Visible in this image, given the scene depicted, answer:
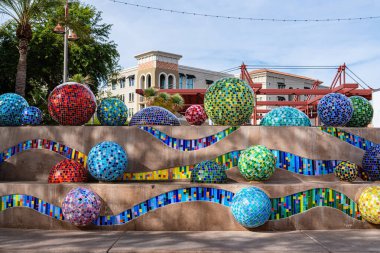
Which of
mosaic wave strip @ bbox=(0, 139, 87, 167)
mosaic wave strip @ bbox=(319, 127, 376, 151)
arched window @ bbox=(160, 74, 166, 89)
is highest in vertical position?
arched window @ bbox=(160, 74, 166, 89)

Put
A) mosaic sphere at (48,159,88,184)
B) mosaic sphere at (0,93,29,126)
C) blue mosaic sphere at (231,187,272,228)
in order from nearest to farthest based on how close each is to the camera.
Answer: blue mosaic sphere at (231,187,272,228) → mosaic sphere at (48,159,88,184) → mosaic sphere at (0,93,29,126)

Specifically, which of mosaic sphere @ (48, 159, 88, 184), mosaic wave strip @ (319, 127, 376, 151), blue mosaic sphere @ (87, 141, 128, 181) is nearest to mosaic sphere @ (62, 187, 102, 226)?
blue mosaic sphere @ (87, 141, 128, 181)

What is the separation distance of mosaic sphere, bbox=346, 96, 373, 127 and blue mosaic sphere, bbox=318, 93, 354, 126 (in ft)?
1.51

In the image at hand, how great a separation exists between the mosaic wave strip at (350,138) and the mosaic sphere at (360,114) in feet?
2.63

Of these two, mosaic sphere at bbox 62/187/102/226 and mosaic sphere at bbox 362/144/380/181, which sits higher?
mosaic sphere at bbox 362/144/380/181

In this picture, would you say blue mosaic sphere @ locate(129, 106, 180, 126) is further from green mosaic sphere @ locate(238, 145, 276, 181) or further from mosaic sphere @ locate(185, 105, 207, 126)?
green mosaic sphere @ locate(238, 145, 276, 181)

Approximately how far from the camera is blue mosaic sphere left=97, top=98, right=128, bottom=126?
8539mm

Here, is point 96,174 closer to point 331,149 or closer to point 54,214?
point 54,214

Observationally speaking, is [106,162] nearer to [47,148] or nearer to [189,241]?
[47,148]

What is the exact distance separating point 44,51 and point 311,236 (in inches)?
1108

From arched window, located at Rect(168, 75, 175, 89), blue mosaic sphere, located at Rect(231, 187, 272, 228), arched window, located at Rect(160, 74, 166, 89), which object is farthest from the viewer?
arched window, located at Rect(168, 75, 175, 89)

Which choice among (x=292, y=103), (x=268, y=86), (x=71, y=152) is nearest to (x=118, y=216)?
(x=71, y=152)

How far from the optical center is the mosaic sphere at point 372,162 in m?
7.56

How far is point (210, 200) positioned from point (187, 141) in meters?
1.64
